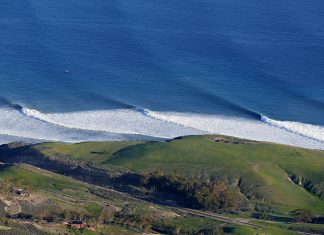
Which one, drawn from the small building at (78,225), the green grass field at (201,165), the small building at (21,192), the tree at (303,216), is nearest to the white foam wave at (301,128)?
the green grass field at (201,165)

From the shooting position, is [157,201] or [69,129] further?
[69,129]

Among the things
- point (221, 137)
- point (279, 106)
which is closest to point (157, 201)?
point (221, 137)

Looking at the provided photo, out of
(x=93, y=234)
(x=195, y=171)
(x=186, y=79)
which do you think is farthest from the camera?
(x=186, y=79)

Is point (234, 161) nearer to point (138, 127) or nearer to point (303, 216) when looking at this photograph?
point (303, 216)

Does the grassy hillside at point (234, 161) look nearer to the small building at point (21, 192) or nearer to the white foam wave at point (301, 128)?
the white foam wave at point (301, 128)

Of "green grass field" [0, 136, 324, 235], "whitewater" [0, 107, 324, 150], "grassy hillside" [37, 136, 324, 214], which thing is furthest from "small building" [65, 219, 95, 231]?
"whitewater" [0, 107, 324, 150]

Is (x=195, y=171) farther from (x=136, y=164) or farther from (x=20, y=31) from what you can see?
(x=20, y=31)
